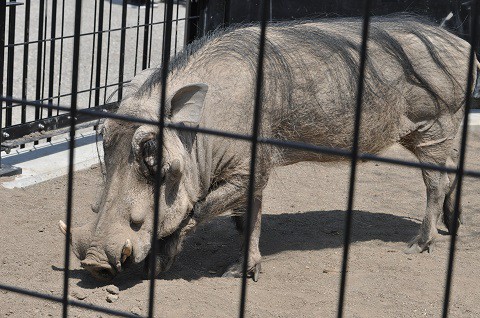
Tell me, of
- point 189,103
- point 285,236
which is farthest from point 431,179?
point 189,103

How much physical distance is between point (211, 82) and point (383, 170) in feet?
10.0

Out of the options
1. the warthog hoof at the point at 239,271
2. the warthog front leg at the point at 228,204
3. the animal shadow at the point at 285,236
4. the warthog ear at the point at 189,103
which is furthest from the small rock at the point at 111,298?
the warthog ear at the point at 189,103

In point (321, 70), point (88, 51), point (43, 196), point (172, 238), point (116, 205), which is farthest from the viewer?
point (88, 51)

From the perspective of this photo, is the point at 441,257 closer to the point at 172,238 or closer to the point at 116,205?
the point at 172,238

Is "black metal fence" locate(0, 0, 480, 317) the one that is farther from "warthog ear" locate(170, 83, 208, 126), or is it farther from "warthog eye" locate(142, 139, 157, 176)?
"warthog eye" locate(142, 139, 157, 176)

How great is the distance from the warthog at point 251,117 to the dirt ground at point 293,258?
0.21 meters

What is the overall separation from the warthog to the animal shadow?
22 centimetres

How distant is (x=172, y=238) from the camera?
5.09 metres

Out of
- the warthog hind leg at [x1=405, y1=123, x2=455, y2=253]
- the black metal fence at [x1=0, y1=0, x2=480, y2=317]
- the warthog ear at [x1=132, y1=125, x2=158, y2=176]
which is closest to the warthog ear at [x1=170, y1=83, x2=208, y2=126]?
the warthog ear at [x1=132, y1=125, x2=158, y2=176]

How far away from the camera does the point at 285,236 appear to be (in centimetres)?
623

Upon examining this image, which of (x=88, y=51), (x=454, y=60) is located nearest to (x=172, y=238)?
(x=454, y=60)

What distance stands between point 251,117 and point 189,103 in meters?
0.43

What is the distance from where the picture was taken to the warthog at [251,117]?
4.80m

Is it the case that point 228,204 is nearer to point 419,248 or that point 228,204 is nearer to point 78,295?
point 78,295
